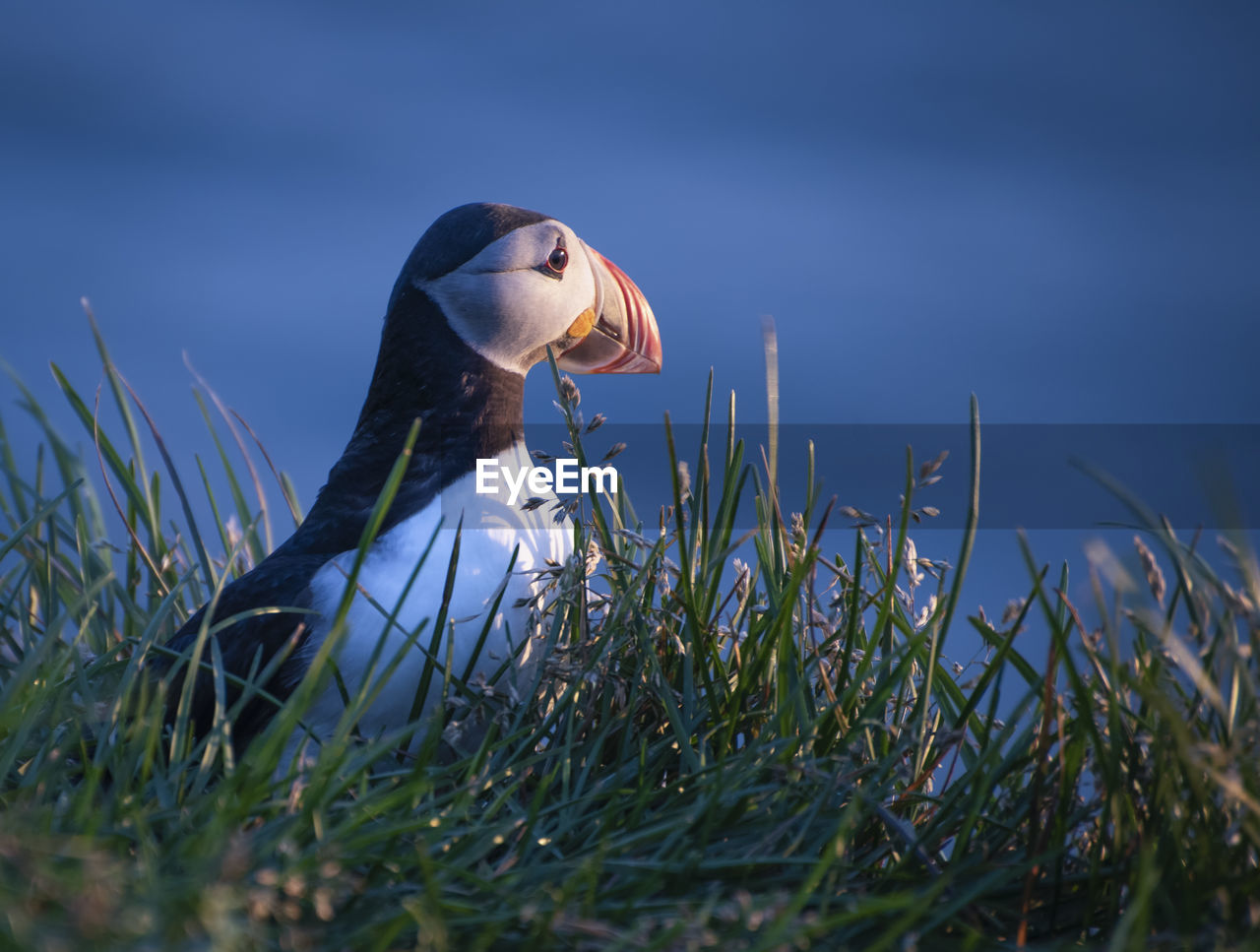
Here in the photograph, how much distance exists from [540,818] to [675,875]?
27cm

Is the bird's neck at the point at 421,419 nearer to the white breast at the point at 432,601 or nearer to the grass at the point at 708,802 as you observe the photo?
the white breast at the point at 432,601

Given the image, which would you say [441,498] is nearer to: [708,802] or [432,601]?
[432,601]

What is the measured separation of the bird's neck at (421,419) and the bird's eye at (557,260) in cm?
29

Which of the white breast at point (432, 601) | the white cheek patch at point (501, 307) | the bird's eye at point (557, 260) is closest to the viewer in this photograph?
the white breast at point (432, 601)

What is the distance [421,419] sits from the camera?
7.75ft

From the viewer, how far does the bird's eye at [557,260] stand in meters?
2.59

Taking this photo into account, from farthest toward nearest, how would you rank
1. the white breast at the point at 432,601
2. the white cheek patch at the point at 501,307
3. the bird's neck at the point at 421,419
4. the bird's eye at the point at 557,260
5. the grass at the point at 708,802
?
1. the bird's eye at the point at 557,260
2. the white cheek patch at the point at 501,307
3. the bird's neck at the point at 421,419
4. the white breast at the point at 432,601
5. the grass at the point at 708,802

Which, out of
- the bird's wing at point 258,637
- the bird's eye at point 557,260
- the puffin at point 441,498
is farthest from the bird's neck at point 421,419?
the bird's eye at point 557,260

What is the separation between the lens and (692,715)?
1773 millimetres

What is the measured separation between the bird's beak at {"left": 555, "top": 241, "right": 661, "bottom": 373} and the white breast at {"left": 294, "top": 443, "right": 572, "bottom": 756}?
2.30 feet

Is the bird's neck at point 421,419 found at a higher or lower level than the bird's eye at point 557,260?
lower

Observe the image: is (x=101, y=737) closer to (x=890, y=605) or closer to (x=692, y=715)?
(x=692, y=715)

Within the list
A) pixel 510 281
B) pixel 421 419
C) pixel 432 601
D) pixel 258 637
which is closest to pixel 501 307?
pixel 510 281

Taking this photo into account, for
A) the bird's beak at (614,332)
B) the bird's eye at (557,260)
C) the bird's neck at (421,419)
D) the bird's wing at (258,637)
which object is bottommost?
the bird's wing at (258,637)
